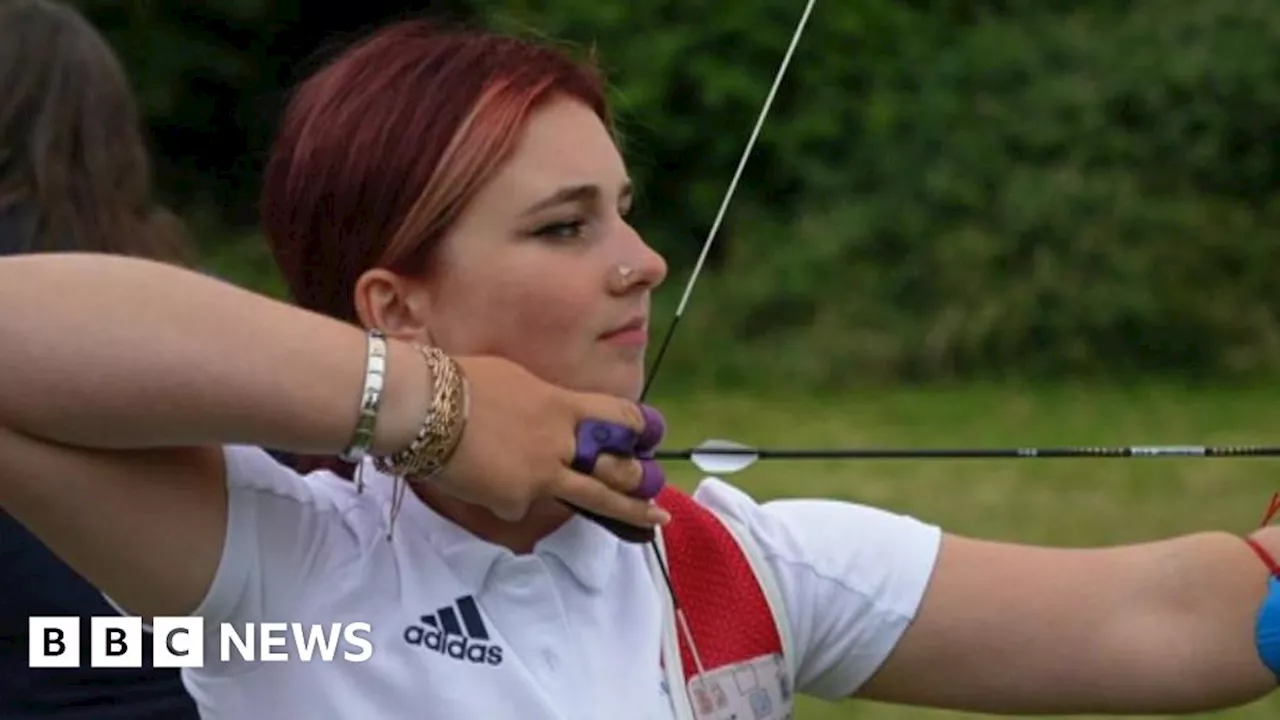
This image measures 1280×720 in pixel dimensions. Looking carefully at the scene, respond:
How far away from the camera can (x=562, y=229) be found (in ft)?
4.73

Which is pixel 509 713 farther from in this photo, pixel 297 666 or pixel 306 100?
pixel 306 100

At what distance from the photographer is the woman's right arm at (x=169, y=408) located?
1.28 meters

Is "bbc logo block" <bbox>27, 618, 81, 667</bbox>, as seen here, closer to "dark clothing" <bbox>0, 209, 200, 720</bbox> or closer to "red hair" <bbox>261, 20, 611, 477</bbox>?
"dark clothing" <bbox>0, 209, 200, 720</bbox>

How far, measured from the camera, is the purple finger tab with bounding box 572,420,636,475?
4.43 feet

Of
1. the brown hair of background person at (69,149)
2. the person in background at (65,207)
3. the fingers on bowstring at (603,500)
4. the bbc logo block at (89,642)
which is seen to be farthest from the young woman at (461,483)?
the brown hair of background person at (69,149)

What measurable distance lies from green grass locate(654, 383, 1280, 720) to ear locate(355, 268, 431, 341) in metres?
2.57

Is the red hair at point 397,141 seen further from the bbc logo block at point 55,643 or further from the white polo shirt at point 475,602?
the bbc logo block at point 55,643

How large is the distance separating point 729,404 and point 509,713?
6133 millimetres

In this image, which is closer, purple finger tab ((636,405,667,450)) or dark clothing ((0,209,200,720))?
purple finger tab ((636,405,667,450))

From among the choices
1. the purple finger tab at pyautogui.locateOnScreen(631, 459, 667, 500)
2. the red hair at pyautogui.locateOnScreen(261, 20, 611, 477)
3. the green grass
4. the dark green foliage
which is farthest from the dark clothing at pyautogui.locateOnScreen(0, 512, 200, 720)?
the dark green foliage

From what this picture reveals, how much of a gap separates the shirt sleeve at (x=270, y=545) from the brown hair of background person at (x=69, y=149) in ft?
2.96

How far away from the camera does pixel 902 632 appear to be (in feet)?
4.95

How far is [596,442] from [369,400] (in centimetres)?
14

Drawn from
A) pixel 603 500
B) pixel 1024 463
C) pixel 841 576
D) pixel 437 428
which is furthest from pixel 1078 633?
pixel 1024 463
